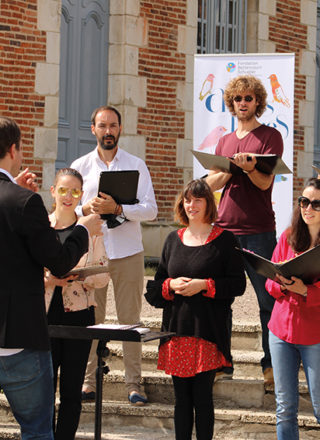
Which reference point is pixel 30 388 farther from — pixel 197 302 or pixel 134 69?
pixel 134 69

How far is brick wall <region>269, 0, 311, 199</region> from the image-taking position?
13555 millimetres

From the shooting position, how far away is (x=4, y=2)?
1024cm

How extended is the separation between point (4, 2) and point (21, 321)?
7.35 metres

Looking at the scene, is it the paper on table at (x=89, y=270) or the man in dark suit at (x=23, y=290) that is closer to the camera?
the man in dark suit at (x=23, y=290)

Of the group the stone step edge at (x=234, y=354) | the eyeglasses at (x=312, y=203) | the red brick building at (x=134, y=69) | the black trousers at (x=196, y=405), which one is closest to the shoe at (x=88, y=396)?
the stone step edge at (x=234, y=354)

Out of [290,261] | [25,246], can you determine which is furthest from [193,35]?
[25,246]

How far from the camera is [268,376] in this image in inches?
233

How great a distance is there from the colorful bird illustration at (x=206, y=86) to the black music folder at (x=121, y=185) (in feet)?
15.0

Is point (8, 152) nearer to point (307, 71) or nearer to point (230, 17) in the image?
point (230, 17)

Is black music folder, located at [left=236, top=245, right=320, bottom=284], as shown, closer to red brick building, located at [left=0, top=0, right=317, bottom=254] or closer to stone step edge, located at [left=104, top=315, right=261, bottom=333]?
stone step edge, located at [left=104, top=315, right=261, bottom=333]

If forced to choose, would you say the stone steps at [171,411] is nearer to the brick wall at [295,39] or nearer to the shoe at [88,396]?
the shoe at [88,396]

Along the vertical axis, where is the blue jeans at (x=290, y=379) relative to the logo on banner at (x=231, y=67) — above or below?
below

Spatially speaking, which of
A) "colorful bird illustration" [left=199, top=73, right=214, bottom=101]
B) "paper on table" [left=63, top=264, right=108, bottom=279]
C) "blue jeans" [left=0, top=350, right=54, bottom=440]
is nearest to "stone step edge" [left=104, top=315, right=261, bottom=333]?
"paper on table" [left=63, top=264, right=108, bottom=279]

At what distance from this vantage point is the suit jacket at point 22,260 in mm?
3615
